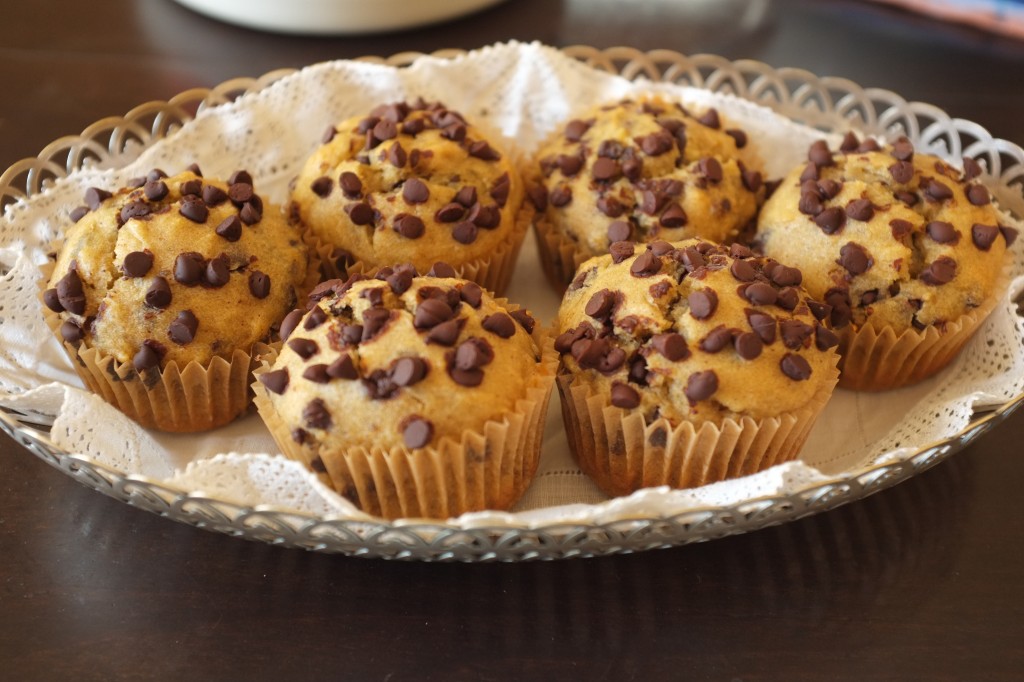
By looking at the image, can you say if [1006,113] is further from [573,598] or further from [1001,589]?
[573,598]

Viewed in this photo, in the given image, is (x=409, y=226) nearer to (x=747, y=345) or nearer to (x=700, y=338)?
(x=700, y=338)

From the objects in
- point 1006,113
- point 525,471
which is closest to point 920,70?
point 1006,113

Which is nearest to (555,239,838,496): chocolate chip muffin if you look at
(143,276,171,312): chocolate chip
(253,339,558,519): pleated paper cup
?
(253,339,558,519): pleated paper cup

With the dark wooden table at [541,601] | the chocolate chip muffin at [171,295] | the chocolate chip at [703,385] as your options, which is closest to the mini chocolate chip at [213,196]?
the chocolate chip muffin at [171,295]

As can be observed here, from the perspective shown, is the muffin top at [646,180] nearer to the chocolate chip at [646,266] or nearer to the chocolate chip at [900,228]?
the chocolate chip at [646,266]

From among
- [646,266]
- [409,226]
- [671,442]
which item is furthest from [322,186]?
[671,442]

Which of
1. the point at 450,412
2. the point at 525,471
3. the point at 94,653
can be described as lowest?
the point at 94,653
